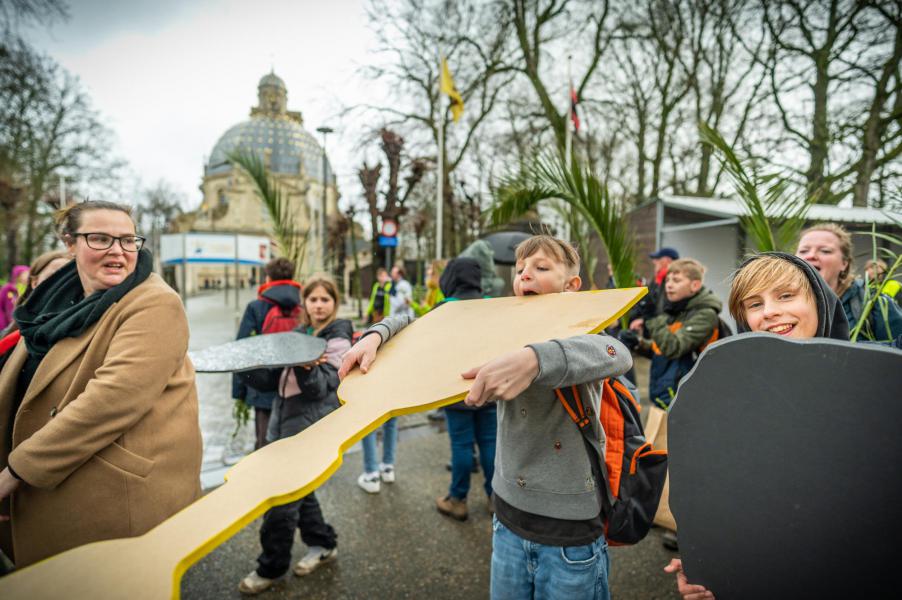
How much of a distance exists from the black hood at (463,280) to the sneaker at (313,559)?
1778 millimetres

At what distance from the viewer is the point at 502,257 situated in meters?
7.32

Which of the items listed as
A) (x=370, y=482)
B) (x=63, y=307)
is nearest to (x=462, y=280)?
(x=370, y=482)

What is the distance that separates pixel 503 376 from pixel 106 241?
5.11 ft

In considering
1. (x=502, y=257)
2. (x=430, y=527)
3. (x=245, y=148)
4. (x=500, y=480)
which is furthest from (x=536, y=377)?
(x=502, y=257)

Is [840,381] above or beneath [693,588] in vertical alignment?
above

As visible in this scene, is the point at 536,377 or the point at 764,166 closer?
the point at 536,377

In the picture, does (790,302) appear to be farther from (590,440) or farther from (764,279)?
(590,440)

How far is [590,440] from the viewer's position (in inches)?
51.2

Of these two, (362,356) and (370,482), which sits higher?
(362,356)

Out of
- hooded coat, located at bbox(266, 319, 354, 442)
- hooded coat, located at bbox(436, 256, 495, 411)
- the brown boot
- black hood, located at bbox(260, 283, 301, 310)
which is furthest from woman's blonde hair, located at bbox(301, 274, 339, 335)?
the brown boot

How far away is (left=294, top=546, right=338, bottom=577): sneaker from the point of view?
8.16 ft

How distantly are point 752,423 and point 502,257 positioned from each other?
661 cm

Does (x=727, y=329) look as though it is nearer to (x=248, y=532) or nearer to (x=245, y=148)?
(x=248, y=532)

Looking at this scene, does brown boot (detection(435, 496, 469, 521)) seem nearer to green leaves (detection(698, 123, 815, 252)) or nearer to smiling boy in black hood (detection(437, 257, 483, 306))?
smiling boy in black hood (detection(437, 257, 483, 306))
